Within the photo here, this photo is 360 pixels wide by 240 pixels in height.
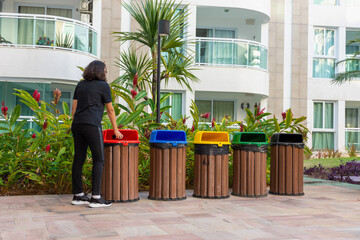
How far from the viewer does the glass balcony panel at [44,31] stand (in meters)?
14.1

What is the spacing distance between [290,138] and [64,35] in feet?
30.8

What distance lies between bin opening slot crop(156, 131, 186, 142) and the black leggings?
1.07 metres

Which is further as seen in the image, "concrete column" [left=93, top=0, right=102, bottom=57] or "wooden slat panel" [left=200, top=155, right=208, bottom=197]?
"concrete column" [left=93, top=0, right=102, bottom=57]

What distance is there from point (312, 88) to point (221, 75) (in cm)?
494

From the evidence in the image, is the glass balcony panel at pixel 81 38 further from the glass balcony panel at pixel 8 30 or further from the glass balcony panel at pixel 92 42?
the glass balcony panel at pixel 8 30

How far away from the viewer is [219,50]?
16656 mm

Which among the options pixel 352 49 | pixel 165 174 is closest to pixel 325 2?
pixel 352 49

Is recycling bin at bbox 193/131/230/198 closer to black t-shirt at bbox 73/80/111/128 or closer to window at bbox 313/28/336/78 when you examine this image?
black t-shirt at bbox 73/80/111/128

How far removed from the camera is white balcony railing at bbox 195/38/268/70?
1655 centimetres

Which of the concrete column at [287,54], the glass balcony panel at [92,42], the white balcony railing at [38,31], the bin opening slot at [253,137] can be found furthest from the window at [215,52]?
the bin opening slot at [253,137]

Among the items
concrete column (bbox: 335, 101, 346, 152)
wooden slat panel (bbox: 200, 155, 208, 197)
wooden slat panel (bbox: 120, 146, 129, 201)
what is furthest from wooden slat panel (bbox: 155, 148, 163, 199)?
concrete column (bbox: 335, 101, 346, 152)

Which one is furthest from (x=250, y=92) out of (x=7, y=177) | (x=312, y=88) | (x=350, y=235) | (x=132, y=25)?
(x=350, y=235)

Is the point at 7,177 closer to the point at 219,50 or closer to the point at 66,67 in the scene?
the point at 66,67

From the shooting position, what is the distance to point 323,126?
19.7m
